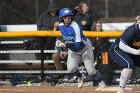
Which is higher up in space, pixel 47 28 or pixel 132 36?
pixel 47 28

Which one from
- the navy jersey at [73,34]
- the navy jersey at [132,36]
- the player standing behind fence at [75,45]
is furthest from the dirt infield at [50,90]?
the navy jersey at [132,36]

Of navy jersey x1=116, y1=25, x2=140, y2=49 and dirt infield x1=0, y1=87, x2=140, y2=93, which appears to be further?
dirt infield x1=0, y1=87, x2=140, y2=93

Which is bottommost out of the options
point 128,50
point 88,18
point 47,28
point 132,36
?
point 128,50

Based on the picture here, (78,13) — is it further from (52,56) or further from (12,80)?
(12,80)

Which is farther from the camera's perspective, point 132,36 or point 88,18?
point 88,18

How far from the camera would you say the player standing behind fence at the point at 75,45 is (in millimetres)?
11812

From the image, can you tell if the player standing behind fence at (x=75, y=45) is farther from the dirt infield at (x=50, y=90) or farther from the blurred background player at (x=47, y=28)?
the blurred background player at (x=47, y=28)

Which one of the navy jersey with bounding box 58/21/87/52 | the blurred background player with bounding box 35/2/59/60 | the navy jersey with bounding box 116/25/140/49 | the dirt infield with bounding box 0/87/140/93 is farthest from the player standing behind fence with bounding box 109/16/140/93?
the blurred background player with bounding box 35/2/59/60

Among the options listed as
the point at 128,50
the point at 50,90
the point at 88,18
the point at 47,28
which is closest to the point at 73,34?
the point at 50,90

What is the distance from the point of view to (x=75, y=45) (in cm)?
1191

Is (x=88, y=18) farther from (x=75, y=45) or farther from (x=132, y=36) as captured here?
(x=132, y=36)

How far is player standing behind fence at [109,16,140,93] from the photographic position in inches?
410

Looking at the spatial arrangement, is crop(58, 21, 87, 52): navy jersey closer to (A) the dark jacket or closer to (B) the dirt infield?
(B) the dirt infield

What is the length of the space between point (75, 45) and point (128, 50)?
5.70 feet
